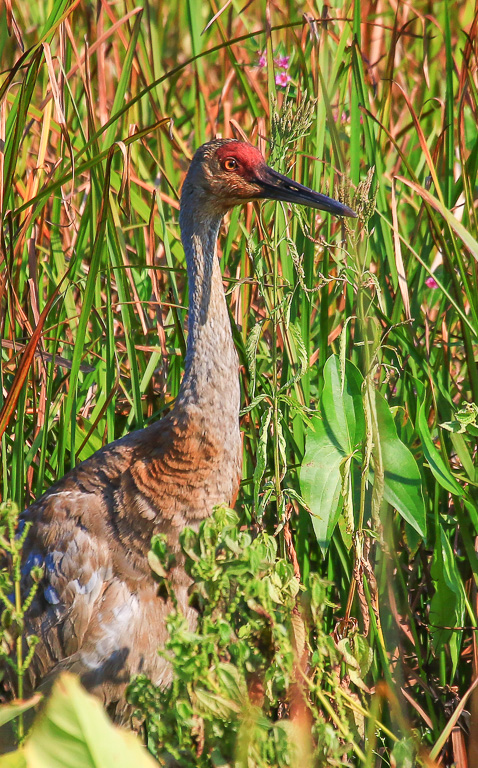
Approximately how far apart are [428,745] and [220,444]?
4.06 feet

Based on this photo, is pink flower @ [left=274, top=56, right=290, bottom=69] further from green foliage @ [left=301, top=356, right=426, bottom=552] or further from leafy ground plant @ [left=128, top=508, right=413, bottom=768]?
leafy ground plant @ [left=128, top=508, right=413, bottom=768]

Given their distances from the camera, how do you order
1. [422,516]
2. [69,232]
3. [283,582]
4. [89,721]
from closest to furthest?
1. [89,721]
2. [283,582]
3. [422,516]
4. [69,232]

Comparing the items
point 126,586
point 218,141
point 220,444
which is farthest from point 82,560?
point 218,141

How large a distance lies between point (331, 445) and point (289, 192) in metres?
0.81

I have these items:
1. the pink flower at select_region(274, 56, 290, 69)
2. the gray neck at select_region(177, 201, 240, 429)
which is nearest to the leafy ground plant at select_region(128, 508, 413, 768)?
the gray neck at select_region(177, 201, 240, 429)

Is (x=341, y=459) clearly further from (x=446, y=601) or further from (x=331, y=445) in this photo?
(x=446, y=601)

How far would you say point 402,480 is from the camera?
226 cm

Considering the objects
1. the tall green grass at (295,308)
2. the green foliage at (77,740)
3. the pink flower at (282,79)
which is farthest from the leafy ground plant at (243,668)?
the pink flower at (282,79)

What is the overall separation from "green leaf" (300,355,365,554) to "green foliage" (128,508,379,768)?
16.0 inches

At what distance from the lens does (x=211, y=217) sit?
8.89 feet

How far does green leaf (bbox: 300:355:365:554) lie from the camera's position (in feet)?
7.42

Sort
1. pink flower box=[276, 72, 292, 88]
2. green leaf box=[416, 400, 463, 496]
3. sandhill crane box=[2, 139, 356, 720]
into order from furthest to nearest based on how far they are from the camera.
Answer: pink flower box=[276, 72, 292, 88] < sandhill crane box=[2, 139, 356, 720] < green leaf box=[416, 400, 463, 496]

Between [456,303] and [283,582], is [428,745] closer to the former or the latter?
[283,582]

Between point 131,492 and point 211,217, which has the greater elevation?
point 211,217
